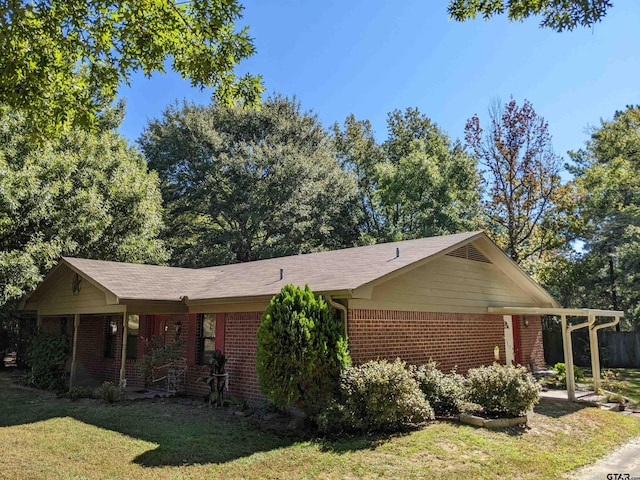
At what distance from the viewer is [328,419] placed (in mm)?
8234

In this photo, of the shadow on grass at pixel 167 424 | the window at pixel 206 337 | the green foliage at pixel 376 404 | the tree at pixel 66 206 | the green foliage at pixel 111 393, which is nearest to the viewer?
the shadow on grass at pixel 167 424

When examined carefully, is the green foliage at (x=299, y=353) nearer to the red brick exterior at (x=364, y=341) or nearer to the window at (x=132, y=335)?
the red brick exterior at (x=364, y=341)

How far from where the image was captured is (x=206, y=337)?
12570 millimetres

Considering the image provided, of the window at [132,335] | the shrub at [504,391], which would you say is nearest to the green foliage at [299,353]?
the shrub at [504,391]

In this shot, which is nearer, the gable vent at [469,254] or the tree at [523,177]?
the gable vent at [469,254]

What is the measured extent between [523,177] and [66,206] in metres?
21.1

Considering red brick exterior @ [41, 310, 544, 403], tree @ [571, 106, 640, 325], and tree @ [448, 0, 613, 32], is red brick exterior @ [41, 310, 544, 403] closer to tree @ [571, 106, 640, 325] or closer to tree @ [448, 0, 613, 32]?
tree @ [448, 0, 613, 32]

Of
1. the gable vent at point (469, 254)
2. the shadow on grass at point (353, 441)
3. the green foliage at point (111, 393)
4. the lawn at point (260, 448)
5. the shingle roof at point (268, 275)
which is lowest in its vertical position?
the lawn at point (260, 448)

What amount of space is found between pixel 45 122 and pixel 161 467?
5.85 meters

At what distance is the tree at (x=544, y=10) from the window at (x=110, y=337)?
1342 centimetres

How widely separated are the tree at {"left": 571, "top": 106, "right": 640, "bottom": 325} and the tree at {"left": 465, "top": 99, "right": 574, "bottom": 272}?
1.43 m

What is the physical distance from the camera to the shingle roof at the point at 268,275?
34.2 feet

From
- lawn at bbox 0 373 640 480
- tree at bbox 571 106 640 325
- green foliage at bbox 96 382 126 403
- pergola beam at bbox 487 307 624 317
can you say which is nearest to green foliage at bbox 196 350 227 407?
lawn at bbox 0 373 640 480

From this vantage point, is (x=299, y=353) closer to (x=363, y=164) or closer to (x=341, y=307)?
(x=341, y=307)
